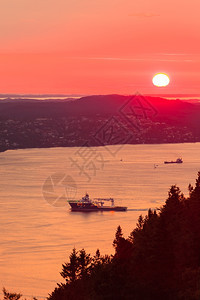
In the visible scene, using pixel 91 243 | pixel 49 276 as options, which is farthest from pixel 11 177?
pixel 49 276

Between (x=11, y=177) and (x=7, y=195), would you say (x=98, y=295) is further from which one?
(x=11, y=177)

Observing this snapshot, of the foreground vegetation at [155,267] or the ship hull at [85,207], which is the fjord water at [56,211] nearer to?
the ship hull at [85,207]

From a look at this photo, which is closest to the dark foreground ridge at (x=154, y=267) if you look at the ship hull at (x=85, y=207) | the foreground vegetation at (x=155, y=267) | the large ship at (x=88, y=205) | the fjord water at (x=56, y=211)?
the foreground vegetation at (x=155, y=267)

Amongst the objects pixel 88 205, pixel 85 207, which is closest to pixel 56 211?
pixel 88 205

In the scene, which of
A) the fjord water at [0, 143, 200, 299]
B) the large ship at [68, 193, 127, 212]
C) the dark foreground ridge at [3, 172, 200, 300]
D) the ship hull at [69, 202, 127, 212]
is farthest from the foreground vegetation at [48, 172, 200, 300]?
the large ship at [68, 193, 127, 212]

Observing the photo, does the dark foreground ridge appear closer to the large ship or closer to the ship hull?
the ship hull

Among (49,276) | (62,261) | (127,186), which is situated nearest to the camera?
(49,276)

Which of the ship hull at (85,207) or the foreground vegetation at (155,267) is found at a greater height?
the ship hull at (85,207)
